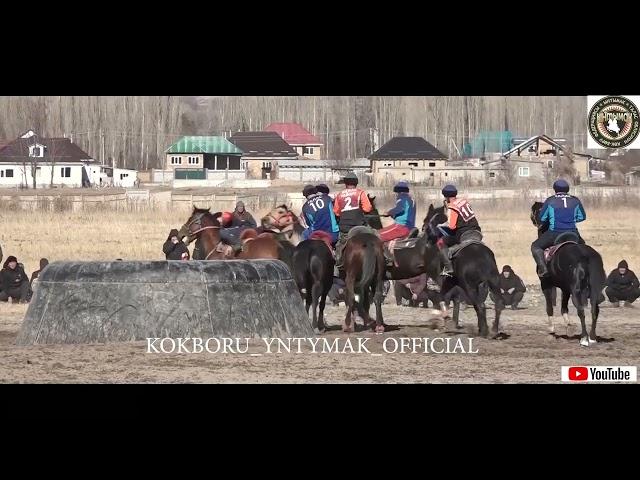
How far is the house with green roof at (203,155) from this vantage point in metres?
58.9

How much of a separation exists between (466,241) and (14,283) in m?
9.60

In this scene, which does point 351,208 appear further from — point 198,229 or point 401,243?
point 198,229

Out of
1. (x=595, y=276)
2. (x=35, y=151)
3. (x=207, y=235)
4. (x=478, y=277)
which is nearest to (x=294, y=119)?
(x=35, y=151)

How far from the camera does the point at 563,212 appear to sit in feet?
60.3

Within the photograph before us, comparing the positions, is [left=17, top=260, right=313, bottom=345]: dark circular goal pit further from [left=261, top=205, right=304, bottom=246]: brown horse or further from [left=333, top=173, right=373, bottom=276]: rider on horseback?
[left=261, top=205, right=304, bottom=246]: brown horse

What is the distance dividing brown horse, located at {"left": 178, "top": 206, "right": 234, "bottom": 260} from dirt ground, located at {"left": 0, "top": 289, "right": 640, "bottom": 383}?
219 centimetres

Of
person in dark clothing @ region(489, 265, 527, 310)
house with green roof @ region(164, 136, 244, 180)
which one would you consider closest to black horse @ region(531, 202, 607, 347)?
person in dark clothing @ region(489, 265, 527, 310)

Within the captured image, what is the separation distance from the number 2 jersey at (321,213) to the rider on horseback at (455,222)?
1678mm

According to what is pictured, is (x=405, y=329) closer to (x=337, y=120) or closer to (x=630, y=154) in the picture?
(x=630, y=154)

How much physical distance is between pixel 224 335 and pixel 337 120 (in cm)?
5922

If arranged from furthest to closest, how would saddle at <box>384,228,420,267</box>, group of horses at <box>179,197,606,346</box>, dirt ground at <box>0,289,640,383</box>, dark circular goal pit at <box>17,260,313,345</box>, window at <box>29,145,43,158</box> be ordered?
window at <box>29,145,43,158</box>, saddle at <box>384,228,420,267</box>, group of horses at <box>179,197,606,346</box>, dark circular goal pit at <box>17,260,313,345</box>, dirt ground at <box>0,289,640,383</box>

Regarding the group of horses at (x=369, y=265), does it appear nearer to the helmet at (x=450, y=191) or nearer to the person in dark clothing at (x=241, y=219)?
the helmet at (x=450, y=191)

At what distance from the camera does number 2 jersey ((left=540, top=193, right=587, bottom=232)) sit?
1839 cm

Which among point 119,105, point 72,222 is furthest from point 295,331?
point 119,105
